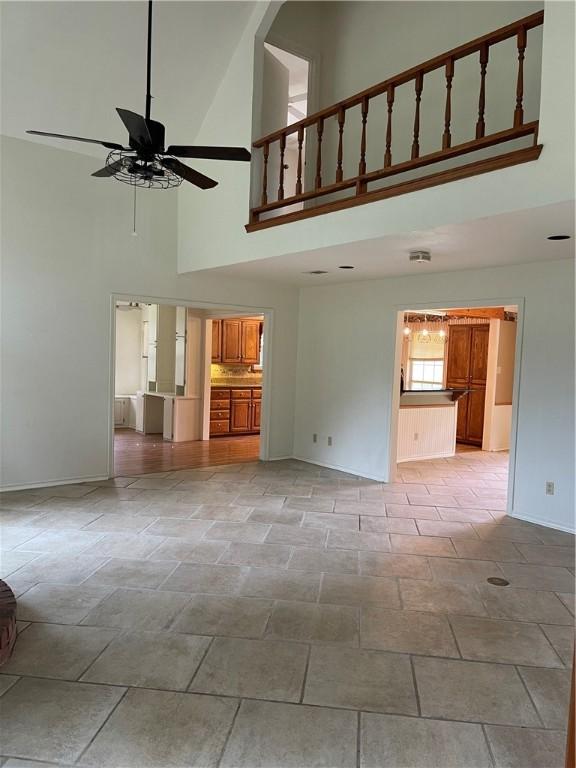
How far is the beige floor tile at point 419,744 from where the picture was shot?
1977mm

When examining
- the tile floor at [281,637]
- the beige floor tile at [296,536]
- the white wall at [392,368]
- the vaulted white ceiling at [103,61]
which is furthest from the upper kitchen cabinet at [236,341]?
the beige floor tile at [296,536]

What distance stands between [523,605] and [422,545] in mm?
1040

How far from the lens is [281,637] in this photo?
2.83 m

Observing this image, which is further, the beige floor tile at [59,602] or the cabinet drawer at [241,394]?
the cabinet drawer at [241,394]

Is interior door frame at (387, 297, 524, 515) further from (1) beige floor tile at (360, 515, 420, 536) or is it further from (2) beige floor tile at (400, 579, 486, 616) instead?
(2) beige floor tile at (400, 579, 486, 616)

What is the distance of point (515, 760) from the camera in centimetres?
200

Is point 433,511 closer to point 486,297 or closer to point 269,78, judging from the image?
point 486,297

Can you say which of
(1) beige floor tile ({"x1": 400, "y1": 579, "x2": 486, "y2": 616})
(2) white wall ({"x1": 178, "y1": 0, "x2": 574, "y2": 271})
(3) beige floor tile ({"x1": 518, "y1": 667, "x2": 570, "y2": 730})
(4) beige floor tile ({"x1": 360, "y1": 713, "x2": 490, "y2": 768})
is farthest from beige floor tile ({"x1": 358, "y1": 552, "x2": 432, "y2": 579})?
(2) white wall ({"x1": 178, "y1": 0, "x2": 574, "y2": 271})

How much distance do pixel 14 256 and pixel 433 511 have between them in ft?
16.0

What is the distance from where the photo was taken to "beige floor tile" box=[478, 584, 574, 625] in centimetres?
313

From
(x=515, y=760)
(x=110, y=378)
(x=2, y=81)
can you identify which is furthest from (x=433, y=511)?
(x=2, y=81)

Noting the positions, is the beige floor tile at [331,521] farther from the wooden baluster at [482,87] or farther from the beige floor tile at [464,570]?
the wooden baluster at [482,87]

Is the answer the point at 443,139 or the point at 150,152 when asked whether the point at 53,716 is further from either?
the point at 443,139

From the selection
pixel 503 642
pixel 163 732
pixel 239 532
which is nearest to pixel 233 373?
pixel 239 532
